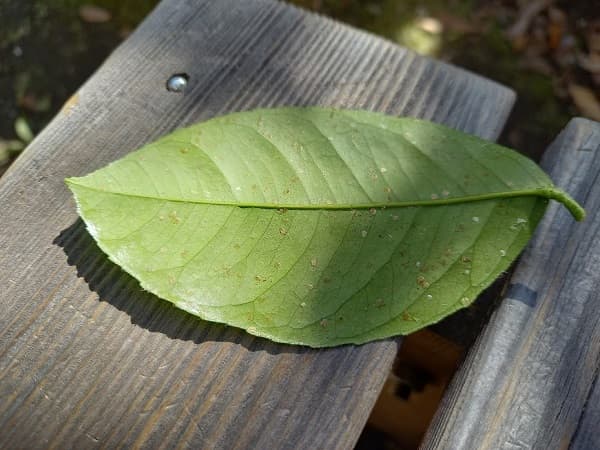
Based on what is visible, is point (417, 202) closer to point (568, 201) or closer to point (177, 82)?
point (568, 201)

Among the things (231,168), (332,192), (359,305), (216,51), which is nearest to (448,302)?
(359,305)

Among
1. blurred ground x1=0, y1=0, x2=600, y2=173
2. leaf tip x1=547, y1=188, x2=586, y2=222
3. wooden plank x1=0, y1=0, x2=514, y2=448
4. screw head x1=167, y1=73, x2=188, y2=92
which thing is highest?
blurred ground x1=0, y1=0, x2=600, y2=173

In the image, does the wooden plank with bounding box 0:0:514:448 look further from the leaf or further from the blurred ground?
the blurred ground

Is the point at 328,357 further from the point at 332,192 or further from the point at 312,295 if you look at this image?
the point at 332,192

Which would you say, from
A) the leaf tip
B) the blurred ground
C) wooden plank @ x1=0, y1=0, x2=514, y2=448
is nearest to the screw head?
wooden plank @ x1=0, y1=0, x2=514, y2=448

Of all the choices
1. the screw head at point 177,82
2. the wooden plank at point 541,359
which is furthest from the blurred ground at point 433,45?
the wooden plank at point 541,359

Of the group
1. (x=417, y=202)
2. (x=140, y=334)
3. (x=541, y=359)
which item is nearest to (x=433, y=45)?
(x=417, y=202)
